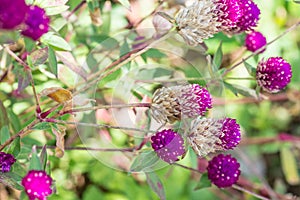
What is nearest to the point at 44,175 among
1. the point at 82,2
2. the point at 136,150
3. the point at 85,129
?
the point at 136,150

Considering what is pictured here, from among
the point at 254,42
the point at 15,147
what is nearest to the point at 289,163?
the point at 254,42

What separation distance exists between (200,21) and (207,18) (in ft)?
0.05

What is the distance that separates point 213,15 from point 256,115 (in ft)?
4.83

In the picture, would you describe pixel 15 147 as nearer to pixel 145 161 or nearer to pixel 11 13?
pixel 145 161

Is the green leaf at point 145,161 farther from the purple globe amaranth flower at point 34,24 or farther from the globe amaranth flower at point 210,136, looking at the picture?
the purple globe amaranth flower at point 34,24

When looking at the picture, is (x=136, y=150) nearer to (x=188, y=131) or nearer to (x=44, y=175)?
(x=188, y=131)

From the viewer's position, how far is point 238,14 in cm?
102

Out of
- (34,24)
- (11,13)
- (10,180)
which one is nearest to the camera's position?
(11,13)

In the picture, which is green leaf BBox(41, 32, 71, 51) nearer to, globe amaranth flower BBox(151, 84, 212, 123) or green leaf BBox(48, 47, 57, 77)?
green leaf BBox(48, 47, 57, 77)

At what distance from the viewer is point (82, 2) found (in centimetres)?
148

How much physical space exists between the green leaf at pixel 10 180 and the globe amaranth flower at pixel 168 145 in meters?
0.27

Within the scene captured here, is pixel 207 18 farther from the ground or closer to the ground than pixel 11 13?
closer to the ground

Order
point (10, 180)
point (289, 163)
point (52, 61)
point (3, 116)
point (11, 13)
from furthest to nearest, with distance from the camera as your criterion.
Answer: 1. point (289, 163)
2. point (3, 116)
3. point (52, 61)
4. point (10, 180)
5. point (11, 13)

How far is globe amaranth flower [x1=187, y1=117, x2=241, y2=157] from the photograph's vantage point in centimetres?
99
